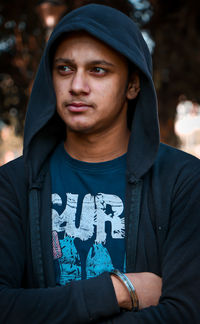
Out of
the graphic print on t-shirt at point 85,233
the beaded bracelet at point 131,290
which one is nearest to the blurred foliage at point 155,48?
the graphic print on t-shirt at point 85,233

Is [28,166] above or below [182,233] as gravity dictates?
above

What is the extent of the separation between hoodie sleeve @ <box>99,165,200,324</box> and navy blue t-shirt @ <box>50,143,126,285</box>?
12.0 inches

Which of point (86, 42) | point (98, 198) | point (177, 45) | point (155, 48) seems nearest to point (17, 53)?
point (155, 48)

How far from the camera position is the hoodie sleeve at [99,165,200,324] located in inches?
67.9

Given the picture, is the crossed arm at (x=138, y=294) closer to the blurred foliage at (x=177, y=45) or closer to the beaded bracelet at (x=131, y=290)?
the beaded bracelet at (x=131, y=290)

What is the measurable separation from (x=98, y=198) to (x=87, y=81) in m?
0.65

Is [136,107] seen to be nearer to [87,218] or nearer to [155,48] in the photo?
[87,218]

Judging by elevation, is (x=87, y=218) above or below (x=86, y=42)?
below

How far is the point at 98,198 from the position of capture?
219 centimetres

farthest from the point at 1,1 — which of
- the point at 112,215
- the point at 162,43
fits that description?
the point at 112,215

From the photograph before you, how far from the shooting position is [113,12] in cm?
224

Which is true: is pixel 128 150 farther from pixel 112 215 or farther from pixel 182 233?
pixel 182 233

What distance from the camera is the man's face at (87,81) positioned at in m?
2.15

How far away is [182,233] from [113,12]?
129 cm
